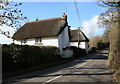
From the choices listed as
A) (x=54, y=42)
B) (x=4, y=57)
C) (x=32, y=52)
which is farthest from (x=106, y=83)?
(x=54, y=42)

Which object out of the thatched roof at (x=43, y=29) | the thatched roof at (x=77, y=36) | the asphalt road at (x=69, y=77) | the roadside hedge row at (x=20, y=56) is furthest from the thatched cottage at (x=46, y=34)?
the thatched roof at (x=77, y=36)

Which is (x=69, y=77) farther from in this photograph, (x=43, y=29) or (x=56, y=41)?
(x=43, y=29)

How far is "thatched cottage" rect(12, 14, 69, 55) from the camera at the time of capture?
3017cm

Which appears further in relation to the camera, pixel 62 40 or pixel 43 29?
pixel 62 40

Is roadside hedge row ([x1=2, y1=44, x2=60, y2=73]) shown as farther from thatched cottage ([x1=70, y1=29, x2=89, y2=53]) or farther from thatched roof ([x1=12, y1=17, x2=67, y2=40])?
thatched cottage ([x1=70, y1=29, x2=89, y2=53])

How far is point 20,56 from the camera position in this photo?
48.6ft

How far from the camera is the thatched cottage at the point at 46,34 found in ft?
99.0

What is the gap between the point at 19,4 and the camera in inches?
280

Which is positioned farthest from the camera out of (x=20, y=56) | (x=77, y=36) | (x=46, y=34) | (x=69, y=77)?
(x=77, y=36)

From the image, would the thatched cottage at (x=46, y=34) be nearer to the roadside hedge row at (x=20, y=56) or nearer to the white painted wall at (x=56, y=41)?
the white painted wall at (x=56, y=41)

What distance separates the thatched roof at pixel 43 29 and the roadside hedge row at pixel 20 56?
923 cm

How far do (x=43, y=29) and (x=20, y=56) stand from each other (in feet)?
58.8

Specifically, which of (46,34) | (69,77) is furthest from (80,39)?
(69,77)

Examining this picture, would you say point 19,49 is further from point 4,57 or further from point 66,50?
point 66,50
